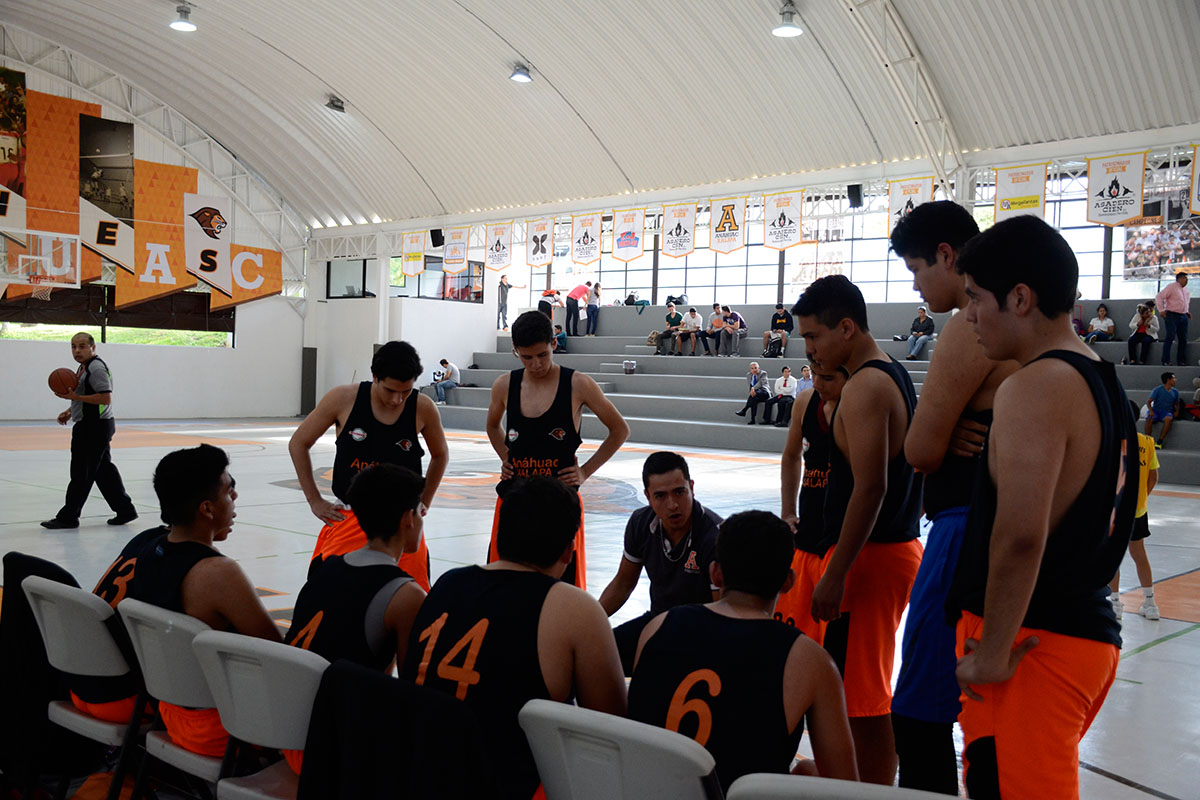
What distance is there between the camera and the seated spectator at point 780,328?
906 inches

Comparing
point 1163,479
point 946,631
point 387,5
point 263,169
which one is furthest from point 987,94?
point 263,169

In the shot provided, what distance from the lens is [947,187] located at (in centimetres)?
1828

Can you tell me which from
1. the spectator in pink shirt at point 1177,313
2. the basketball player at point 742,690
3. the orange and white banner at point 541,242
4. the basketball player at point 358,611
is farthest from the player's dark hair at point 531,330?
the orange and white banner at point 541,242

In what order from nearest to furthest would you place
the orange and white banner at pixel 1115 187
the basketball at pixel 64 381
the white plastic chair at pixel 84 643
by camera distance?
the white plastic chair at pixel 84 643 < the basketball at pixel 64 381 < the orange and white banner at pixel 1115 187

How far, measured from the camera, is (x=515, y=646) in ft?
7.43

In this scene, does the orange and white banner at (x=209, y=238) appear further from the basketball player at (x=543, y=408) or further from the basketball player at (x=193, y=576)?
the basketball player at (x=193, y=576)

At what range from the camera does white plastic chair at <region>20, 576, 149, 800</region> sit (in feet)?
9.31

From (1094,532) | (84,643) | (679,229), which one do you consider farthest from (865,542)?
(679,229)

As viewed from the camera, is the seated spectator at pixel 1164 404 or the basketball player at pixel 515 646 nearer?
the basketball player at pixel 515 646

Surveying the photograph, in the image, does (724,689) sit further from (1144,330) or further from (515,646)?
(1144,330)

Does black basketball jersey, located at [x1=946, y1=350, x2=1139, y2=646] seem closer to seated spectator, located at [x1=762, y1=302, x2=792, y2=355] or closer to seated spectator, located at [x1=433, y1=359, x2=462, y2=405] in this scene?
seated spectator, located at [x1=762, y1=302, x2=792, y2=355]

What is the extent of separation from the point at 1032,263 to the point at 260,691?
6.66 ft

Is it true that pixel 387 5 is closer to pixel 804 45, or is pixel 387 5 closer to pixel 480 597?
pixel 804 45

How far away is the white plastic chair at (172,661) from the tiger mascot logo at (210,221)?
2638cm
